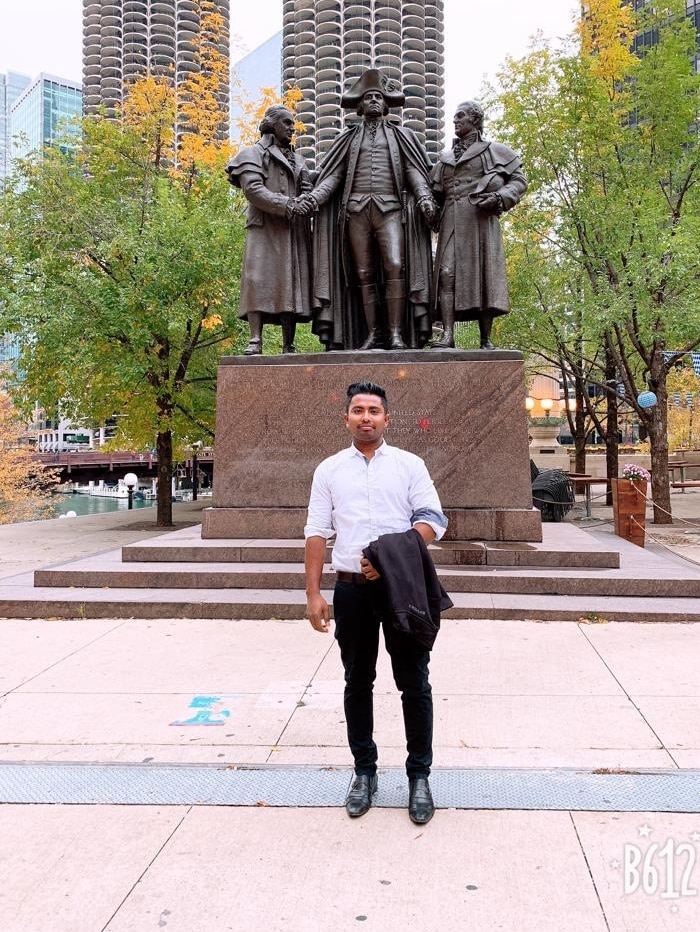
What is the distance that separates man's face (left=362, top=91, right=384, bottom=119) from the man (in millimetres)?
7388

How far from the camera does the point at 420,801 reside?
10.3 feet

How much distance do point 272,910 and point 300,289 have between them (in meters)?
8.32

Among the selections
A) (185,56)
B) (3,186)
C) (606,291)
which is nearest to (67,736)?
(606,291)

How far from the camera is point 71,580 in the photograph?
309 inches

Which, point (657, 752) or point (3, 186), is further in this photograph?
point (3, 186)

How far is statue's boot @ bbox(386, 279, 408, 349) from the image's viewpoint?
9500 mm

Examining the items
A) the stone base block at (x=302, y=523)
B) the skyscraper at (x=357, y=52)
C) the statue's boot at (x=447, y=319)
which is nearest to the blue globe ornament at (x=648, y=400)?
the statue's boot at (x=447, y=319)

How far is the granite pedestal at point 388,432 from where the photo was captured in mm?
8555

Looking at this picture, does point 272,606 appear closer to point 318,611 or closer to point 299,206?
point 318,611

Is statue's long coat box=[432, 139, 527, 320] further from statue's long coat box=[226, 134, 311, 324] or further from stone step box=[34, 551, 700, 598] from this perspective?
stone step box=[34, 551, 700, 598]

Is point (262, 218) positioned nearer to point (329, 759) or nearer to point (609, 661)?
point (609, 661)

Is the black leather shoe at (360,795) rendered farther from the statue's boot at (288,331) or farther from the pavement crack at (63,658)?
the statue's boot at (288,331)

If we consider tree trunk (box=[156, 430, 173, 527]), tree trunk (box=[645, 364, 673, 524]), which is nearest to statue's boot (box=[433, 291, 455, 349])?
tree trunk (box=[645, 364, 673, 524])

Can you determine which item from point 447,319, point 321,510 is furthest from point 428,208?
point 321,510
